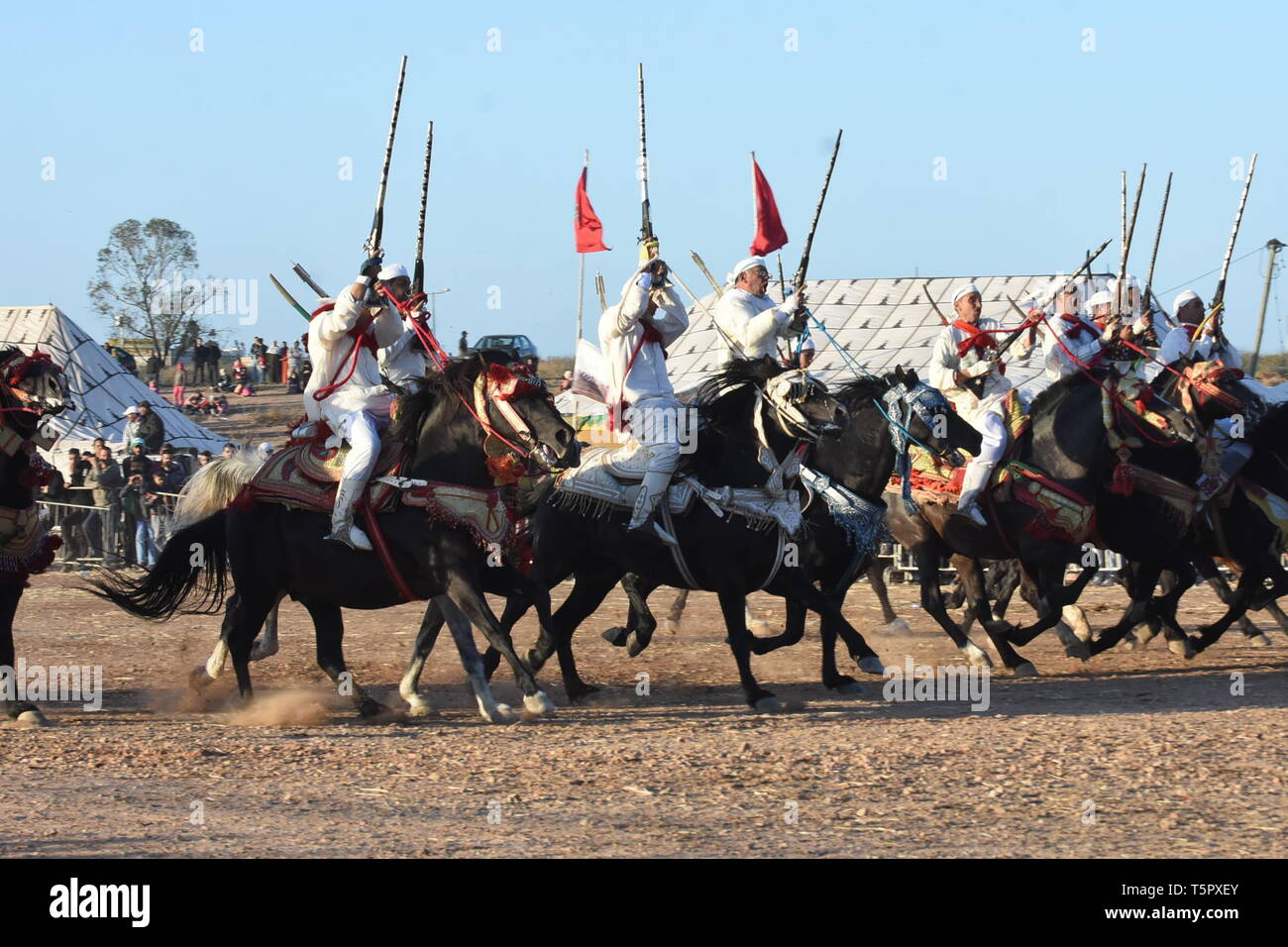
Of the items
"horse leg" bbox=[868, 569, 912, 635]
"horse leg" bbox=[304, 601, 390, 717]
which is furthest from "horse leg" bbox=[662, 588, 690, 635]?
"horse leg" bbox=[304, 601, 390, 717]

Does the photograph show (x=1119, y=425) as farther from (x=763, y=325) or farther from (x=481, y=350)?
(x=481, y=350)

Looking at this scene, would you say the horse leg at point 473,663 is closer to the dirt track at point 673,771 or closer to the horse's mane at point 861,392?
the dirt track at point 673,771

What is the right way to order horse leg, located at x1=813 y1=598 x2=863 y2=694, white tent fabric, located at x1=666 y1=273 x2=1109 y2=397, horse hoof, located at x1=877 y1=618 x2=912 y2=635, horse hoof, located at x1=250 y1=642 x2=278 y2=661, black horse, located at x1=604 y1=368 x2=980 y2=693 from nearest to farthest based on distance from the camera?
1. black horse, located at x1=604 y1=368 x2=980 y2=693
2. horse leg, located at x1=813 y1=598 x2=863 y2=694
3. horse hoof, located at x1=250 y1=642 x2=278 y2=661
4. horse hoof, located at x1=877 y1=618 x2=912 y2=635
5. white tent fabric, located at x1=666 y1=273 x2=1109 y2=397

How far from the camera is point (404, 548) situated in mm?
10383

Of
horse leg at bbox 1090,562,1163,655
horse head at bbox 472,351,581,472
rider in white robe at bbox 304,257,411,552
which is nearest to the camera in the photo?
horse head at bbox 472,351,581,472

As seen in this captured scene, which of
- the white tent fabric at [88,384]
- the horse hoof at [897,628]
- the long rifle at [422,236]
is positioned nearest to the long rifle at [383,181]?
the long rifle at [422,236]

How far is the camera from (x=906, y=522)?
13.2 m

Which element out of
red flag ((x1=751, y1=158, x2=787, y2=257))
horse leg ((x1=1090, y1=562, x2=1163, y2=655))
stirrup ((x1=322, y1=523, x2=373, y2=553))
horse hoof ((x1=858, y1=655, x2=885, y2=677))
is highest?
red flag ((x1=751, y1=158, x2=787, y2=257))

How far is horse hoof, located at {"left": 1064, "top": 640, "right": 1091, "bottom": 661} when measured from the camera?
42.4 ft

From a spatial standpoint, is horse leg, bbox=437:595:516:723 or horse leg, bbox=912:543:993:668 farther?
horse leg, bbox=912:543:993:668

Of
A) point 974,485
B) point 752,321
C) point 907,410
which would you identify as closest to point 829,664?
point 907,410

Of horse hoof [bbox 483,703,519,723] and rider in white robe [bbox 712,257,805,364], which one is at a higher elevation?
rider in white robe [bbox 712,257,805,364]

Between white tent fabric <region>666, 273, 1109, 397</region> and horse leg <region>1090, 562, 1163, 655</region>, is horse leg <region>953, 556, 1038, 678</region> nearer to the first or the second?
horse leg <region>1090, 562, 1163, 655</region>
